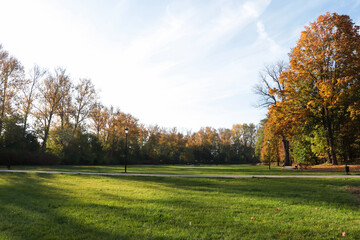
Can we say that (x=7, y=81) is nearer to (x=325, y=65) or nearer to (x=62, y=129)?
(x=62, y=129)

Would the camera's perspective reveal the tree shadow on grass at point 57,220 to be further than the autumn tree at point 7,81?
No

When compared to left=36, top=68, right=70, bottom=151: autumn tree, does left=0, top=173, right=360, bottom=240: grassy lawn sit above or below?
below

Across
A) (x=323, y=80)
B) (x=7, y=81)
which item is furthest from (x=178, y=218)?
(x=7, y=81)

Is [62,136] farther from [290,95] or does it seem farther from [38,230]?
[38,230]

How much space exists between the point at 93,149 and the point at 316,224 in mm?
50388

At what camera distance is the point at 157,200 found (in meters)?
8.16

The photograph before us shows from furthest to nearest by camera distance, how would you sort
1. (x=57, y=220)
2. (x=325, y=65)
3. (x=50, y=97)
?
(x=50, y=97), (x=325, y=65), (x=57, y=220)

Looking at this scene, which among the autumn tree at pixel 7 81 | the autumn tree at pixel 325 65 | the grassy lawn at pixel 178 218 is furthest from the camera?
the autumn tree at pixel 7 81

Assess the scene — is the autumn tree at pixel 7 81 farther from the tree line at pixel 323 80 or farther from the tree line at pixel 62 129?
the tree line at pixel 323 80

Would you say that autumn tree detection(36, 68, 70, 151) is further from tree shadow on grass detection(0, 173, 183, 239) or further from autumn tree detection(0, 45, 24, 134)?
tree shadow on grass detection(0, 173, 183, 239)

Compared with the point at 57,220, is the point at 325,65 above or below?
above

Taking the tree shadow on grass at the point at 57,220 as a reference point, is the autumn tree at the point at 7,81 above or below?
above

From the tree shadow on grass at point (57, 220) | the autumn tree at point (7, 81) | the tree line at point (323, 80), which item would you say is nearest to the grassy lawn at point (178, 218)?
the tree shadow on grass at point (57, 220)

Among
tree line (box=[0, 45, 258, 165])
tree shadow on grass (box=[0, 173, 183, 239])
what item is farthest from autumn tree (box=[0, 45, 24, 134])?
tree shadow on grass (box=[0, 173, 183, 239])
